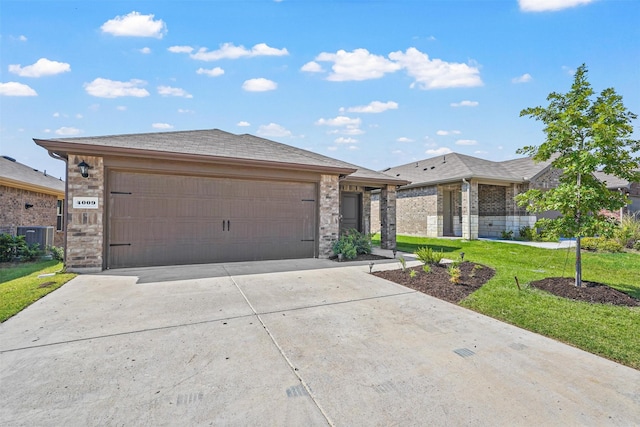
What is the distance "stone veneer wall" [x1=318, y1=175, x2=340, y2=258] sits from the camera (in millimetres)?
9062

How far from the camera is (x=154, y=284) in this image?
5.63 metres

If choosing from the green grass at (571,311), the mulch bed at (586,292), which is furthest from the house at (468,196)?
the mulch bed at (586,292)

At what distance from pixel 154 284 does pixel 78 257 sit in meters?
2.56

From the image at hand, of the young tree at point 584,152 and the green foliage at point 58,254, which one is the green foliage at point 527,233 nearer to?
the young tree at point 584,152

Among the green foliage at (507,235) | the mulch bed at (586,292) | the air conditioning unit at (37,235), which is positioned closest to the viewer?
the mulch bed at (586,292)

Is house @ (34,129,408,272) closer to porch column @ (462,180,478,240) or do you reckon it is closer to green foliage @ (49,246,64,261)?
green foliage @ (49,246,64,261)

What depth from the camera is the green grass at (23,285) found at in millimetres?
4309

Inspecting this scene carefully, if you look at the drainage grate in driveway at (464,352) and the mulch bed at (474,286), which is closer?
the drainage grate in driveway at (464,352)

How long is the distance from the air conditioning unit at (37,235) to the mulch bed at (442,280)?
36.1ft

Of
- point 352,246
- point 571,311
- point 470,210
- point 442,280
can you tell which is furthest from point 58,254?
point 470,210

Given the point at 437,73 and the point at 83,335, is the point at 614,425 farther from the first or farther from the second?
the point at 437,73

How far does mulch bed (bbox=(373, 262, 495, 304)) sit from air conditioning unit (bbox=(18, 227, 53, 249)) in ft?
36.1

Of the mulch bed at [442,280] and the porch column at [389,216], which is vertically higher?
the porch column at [389,216]

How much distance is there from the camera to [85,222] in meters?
6.68
